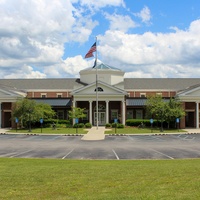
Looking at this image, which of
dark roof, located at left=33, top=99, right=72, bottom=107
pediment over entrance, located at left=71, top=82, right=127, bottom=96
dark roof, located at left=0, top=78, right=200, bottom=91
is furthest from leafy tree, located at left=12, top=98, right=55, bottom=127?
dark roof, located at left=0, top=78, right=200, bottom=91

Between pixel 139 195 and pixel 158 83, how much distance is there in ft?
201

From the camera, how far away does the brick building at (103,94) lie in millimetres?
53594

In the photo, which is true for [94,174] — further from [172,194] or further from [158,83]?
[158,83]

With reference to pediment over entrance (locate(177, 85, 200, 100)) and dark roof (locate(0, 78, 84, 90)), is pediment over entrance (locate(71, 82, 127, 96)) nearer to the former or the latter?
pediment over entrance (locate(177, 85, 200, 100))

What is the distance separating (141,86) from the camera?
65938 mm

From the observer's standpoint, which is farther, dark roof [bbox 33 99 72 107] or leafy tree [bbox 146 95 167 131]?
dark roof [bbox 33 99 72 107]

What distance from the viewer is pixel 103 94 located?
54.0 metres

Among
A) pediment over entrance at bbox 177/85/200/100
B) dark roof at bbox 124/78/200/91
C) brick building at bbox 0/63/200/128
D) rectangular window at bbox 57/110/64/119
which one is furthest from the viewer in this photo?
dark roof at bbox 124/78/200/91

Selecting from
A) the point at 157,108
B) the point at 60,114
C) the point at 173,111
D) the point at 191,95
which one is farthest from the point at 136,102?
the point at 60,114

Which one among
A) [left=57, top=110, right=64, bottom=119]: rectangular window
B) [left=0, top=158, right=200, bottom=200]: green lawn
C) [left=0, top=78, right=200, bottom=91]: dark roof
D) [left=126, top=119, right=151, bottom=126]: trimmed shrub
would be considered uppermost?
[left=0, top=78, right=200, bottom=91]: dark roof

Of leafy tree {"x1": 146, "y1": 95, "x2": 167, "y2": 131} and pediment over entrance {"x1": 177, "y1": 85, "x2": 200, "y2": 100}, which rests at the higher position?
pediment over entrance {"x1": 177, "y1": 85, "x2": 200, "y2": 100}

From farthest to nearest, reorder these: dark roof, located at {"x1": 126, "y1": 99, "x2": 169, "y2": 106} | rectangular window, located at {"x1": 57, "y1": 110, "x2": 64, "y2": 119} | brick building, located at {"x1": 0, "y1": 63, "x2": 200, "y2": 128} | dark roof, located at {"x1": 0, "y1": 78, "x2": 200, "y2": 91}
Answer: dark roof, located at {"x1": 0, "y1": 78, "x2": 200, "y2": 91}
rectangular window, located at {"x1": 57, "y1": 110, "x2": 64, "y2": 119}
dark roof, located at {"x1": 126, "y1": 99, "x2": 169, "y2": 106}
brick building, located at {"x1": 0, "y1": 63, "x2": 200, "y2": 128}

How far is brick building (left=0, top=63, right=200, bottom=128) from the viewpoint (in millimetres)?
53594

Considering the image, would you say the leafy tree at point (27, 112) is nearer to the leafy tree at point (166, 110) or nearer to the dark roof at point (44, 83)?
Answer: the dark roof at point (44, 83)
